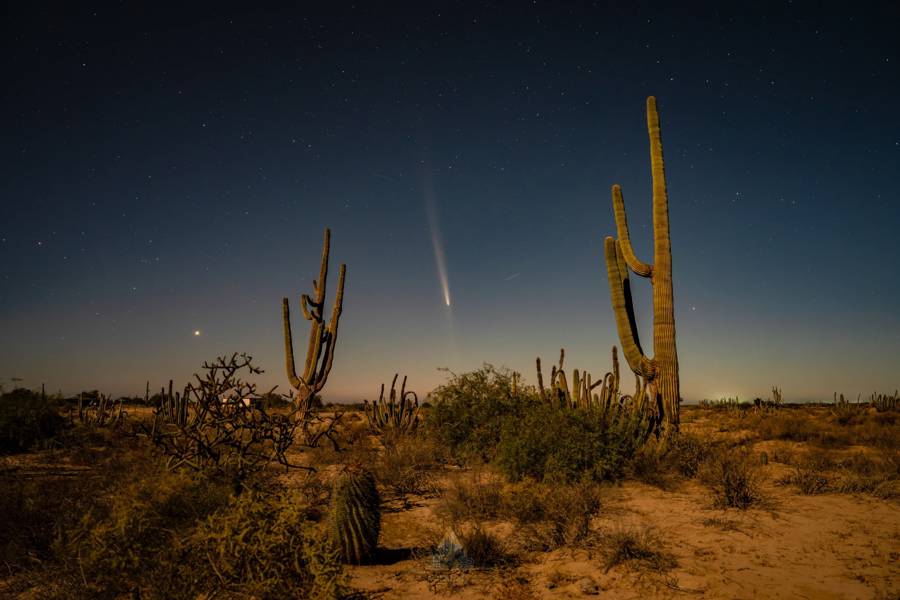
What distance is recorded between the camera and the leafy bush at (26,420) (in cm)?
1493

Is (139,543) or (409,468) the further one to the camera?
(409,468)

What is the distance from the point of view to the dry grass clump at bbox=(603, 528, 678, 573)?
15.7 feet

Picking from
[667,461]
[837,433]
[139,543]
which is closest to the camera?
[139,543]

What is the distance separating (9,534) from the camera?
17.6 ft

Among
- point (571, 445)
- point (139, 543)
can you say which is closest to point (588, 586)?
point (139, 543)

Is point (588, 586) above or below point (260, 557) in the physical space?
below

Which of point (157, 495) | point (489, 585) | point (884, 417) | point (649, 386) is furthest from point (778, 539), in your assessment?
point (884, 417)

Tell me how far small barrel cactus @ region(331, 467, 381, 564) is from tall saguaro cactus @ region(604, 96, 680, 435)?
6974 millimetres

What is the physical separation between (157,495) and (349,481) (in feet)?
6.95

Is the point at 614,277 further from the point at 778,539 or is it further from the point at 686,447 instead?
the point at 778,539

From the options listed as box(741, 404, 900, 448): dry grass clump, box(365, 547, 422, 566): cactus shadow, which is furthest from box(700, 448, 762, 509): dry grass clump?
box(741, 404, 900, 448): dry grass clump

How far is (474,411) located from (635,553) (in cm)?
787

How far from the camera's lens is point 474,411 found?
12742 millimetres

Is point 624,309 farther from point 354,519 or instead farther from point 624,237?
point 354,519
